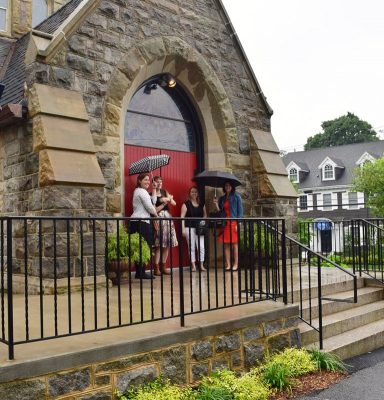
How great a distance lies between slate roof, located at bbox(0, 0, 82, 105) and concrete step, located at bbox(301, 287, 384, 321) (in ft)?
17.2

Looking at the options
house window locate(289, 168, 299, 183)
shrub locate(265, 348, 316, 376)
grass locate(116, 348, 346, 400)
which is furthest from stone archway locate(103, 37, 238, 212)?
house window locate(289, 168, 299, 183)

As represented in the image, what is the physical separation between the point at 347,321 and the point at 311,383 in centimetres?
195

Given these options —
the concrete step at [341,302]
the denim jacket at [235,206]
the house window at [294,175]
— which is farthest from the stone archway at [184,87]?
the house window at [294,175]

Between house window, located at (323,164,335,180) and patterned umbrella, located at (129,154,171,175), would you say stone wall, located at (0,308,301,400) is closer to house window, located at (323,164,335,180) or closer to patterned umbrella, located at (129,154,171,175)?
patterned umbrella, located at (129,154,171,175)

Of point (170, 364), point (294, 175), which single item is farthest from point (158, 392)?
point (294, 175)

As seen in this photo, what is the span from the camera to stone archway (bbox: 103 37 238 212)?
828 centimetres

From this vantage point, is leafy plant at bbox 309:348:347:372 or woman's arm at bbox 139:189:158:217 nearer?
leafy plant at bbox 309:348:347:372

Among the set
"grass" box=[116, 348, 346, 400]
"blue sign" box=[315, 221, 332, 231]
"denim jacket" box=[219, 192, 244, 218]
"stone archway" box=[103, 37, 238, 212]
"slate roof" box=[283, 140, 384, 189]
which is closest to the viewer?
"grass" box=[116, 348, 346, 400]

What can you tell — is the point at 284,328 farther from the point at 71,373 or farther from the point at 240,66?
the point at 240,66

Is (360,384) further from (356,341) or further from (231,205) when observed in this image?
(231,205)

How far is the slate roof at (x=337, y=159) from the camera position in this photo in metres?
43.4

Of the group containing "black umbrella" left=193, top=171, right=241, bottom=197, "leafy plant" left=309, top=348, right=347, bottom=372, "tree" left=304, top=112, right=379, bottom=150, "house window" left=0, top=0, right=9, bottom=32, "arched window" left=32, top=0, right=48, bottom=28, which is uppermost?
"tree" left=304, top=112, right=379, bottom=150

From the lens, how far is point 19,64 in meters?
8.75

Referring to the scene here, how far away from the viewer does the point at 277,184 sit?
10.8 meters
